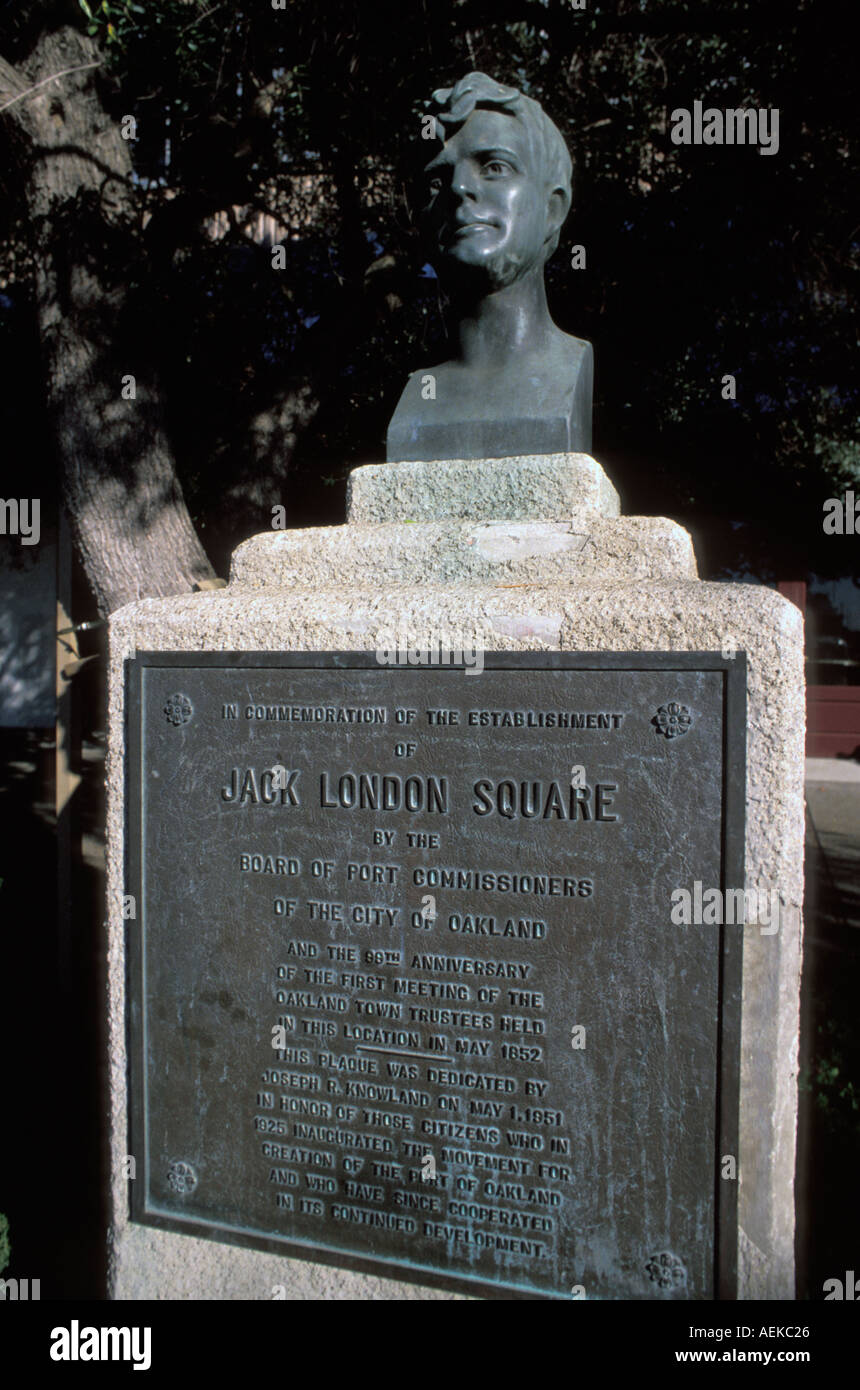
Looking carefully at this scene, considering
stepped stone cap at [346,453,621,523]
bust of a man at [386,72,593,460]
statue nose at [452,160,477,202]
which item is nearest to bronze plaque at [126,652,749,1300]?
stepped stone cap at [346,453,621,523]

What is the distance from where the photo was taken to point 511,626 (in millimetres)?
2020

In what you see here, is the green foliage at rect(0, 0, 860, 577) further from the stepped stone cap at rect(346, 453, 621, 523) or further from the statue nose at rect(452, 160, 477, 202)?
the stepped stone cap at rect(346, 453, 621, 523)

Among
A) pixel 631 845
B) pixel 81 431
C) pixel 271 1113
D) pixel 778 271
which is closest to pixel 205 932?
pixel 271 1113

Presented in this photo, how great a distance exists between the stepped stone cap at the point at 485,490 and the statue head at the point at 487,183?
52 centimetres

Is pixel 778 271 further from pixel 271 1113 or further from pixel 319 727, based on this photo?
pixel 271 1113

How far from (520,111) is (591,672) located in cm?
157

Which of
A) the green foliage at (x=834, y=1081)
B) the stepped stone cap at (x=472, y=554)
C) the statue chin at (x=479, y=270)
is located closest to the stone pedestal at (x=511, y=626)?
the stepped stone cap at (x=472, y=554)

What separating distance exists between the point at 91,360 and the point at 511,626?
10.6 ft

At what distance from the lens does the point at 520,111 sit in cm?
255

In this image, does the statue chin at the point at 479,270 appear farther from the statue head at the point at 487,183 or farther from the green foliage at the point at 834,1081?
the green foliage at the point at 834,1081

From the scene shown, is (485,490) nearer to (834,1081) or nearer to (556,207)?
(556,207)

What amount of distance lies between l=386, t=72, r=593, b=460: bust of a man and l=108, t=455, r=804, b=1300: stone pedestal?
5.6 inches

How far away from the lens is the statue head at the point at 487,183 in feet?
8.11

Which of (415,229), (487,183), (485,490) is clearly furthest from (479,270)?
(415,229)
